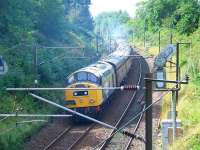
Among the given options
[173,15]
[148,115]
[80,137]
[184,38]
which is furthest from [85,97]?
[173,15]

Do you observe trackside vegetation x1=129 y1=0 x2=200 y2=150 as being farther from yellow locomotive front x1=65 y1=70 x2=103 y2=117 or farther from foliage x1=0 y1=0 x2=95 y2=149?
foliage x1=0 y1=0 x2=95 y2=149

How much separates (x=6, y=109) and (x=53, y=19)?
23350mm

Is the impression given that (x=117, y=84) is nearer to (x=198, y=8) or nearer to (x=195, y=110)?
(x=195, y=110)

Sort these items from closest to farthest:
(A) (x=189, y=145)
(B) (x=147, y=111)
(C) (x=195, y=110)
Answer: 1. (B) (x=147, y=111)
2. (A) (x=189, y=145)
3. (C) (x=195, y=110)

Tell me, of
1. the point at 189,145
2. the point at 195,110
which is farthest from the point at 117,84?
the point at 189,145

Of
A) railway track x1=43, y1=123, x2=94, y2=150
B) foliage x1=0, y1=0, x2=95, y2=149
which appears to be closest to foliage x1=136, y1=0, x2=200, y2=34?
foliage x1=0, y1=0, x2=95, y2=149

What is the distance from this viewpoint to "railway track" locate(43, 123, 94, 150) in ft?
71.0

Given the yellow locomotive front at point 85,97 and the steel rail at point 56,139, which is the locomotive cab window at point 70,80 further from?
the steel rail at point 56,139

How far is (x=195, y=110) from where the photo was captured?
20000mm

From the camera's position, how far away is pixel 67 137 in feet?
77.3

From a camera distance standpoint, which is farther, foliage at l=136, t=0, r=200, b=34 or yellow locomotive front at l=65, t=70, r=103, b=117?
foliage at l=136, t=0, r=200, b=34

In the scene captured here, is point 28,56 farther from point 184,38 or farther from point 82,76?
point 184,38

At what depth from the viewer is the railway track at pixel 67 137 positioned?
21.6 meters

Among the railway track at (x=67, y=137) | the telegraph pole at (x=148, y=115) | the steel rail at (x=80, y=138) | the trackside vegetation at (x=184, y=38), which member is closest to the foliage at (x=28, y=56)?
the railway track at (x=67, y=137)
